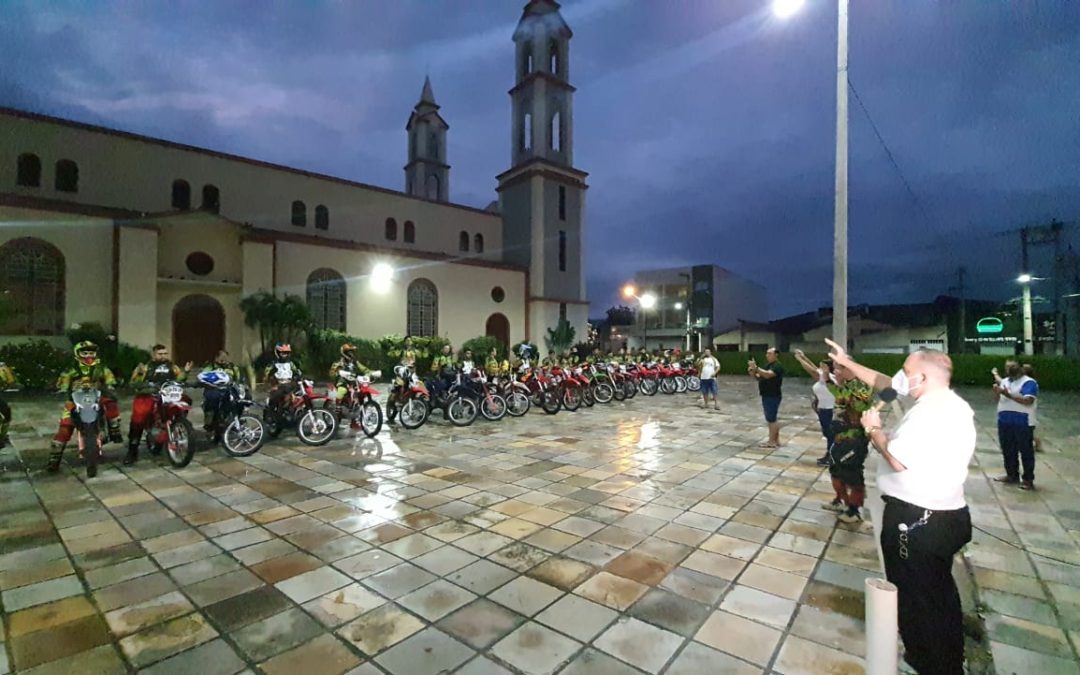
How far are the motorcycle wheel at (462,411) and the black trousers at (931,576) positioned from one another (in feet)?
29.2

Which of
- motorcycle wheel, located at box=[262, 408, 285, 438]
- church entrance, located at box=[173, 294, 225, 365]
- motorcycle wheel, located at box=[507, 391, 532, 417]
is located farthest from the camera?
church entrance, located at box=[173, 294, 225, 365]

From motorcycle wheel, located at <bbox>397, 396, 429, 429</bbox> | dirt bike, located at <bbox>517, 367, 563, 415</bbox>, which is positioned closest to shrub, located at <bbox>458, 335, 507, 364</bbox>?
dirt bike, located at <bbox>517, 367, 563, 415</bbox>

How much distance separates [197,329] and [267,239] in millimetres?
4503

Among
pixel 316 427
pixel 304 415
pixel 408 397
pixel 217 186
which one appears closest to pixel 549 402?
pixel 408 397

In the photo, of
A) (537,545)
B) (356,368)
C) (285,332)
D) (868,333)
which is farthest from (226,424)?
(868,333)

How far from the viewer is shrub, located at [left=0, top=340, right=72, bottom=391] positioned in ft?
47.1

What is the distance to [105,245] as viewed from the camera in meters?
17.2

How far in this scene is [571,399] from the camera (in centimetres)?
1329

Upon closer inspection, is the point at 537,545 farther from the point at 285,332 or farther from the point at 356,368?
the point at 285,332

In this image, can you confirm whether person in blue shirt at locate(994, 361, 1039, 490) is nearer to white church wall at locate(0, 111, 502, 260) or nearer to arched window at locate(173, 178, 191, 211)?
white church wall at locate(0, 111, 502, 260)

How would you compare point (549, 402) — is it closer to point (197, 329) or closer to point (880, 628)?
point (880, 628)

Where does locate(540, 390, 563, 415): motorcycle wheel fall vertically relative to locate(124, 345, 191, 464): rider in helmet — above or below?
below

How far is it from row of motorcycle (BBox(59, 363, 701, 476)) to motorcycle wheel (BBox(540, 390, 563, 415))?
0.03m

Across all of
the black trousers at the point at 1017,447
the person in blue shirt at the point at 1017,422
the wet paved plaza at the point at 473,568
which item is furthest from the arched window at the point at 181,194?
the black trousers at the point at 1017,447
